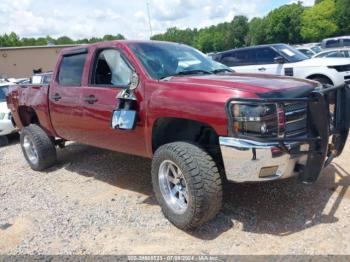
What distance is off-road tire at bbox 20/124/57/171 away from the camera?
6381mm

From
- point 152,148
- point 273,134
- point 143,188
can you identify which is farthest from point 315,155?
point 143,188

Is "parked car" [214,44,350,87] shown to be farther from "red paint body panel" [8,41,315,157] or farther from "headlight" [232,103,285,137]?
"headlight" [232,103,285,137]

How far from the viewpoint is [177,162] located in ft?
12.6

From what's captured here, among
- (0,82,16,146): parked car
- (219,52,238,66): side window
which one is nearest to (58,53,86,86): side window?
(0,82,16,146): parked car

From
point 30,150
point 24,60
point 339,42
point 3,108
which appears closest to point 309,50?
point 339,42

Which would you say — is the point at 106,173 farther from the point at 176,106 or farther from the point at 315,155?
the point at 315,155

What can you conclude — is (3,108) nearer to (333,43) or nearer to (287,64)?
(287,64)

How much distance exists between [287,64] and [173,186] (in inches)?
287

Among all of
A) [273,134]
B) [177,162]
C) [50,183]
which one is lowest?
[50,183]

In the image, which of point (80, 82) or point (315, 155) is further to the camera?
point (80, 82)

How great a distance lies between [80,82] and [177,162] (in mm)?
2231

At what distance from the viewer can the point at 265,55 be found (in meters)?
11.0

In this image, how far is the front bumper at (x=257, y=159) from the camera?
135 inches

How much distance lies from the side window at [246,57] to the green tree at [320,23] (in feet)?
215
